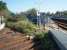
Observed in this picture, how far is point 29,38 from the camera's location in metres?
16.8

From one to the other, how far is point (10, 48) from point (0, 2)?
2936 cm

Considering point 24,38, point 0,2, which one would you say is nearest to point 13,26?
point 24,38

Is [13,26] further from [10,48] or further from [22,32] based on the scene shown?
[10,48]

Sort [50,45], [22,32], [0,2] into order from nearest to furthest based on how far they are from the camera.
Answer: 1. [50,45]
2. [22,32]
3. [0,2]

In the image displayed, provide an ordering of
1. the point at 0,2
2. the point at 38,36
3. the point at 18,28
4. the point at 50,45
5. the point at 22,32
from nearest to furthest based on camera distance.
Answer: the point at 50,45
the point at 38,36
the point at 22,32
the point at 18,28
the point at 0,2

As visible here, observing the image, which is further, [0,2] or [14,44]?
[0,2]

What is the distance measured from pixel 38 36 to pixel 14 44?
2.07 m

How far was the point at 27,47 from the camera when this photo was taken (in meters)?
14.3

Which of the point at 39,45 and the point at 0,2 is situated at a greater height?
the point at 0,2

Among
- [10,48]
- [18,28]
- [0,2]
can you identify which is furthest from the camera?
[0,2]

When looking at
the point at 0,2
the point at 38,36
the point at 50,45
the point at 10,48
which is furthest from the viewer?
the point at 0,2

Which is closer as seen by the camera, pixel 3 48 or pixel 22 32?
Result: pixel 3 48

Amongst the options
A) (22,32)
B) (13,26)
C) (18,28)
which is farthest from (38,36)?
(13,26)

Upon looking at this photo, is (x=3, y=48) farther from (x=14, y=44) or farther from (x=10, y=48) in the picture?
(x=14, y=44)
